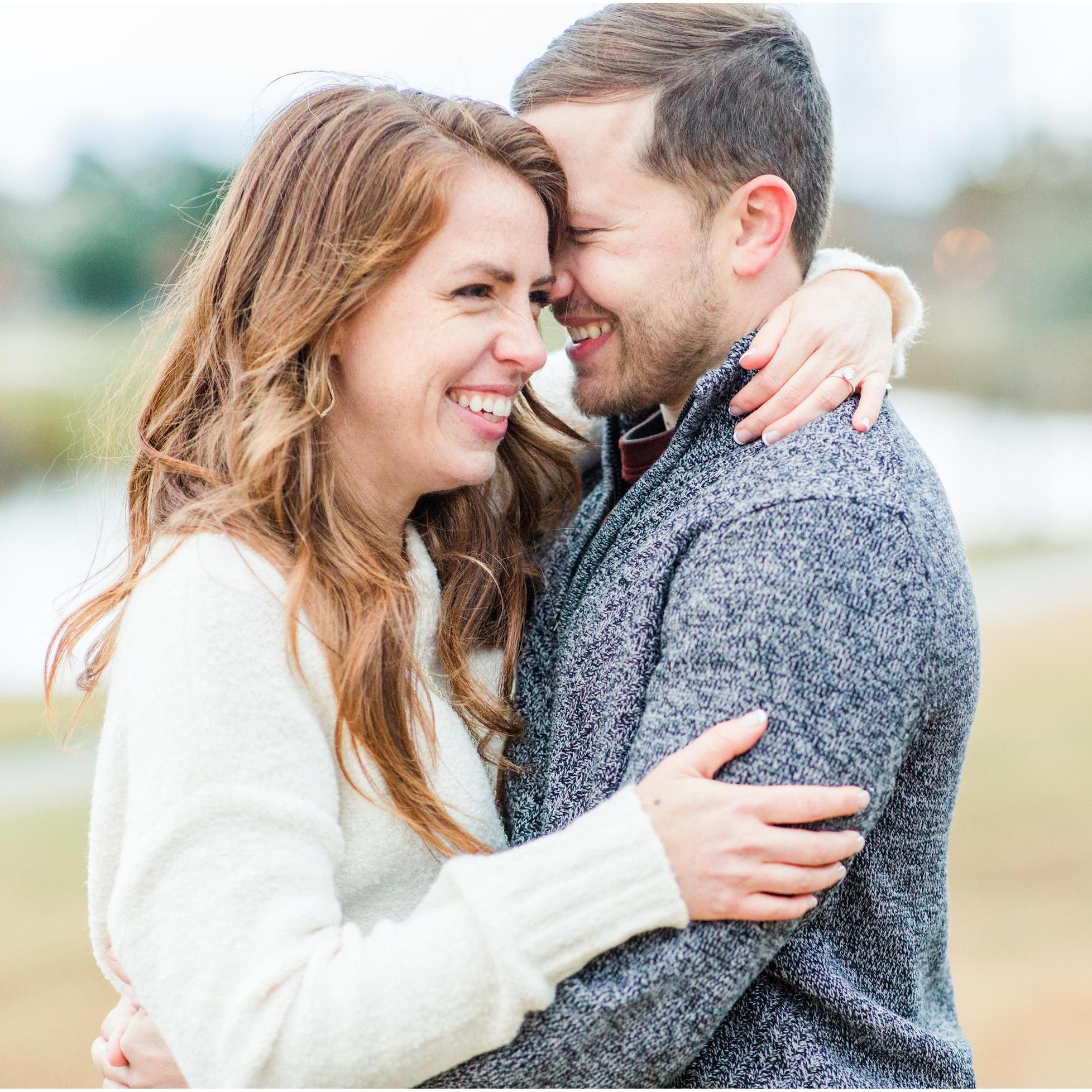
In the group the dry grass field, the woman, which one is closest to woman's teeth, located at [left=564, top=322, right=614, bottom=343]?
the woman

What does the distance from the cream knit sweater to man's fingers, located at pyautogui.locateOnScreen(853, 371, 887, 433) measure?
0.56m

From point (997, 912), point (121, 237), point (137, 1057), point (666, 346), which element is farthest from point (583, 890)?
point (121, 237)

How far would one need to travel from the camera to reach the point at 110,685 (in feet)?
4.37

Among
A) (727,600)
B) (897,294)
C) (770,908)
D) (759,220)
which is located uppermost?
(759,220)

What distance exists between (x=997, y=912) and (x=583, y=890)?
3.80 meters

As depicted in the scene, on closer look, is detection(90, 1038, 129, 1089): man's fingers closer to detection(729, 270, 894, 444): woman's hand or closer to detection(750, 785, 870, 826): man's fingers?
detection(750, 785, 870, 826): man's fingers

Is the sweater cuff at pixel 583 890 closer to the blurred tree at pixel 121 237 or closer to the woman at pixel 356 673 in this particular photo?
the woman at pixel 356 673

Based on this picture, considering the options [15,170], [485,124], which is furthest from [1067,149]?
[485,124]

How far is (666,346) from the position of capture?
5.85 ft

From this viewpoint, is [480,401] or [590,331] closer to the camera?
[480,401]

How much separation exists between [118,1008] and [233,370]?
855 mm

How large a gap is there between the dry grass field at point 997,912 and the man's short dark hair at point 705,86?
9.13 feet

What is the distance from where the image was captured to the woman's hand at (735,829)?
1186 mm

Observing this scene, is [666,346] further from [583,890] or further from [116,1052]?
[116,1052]
